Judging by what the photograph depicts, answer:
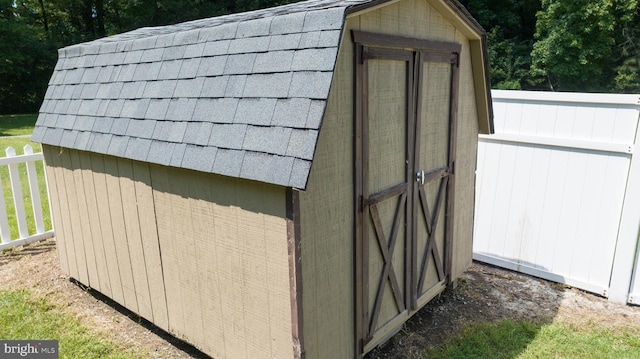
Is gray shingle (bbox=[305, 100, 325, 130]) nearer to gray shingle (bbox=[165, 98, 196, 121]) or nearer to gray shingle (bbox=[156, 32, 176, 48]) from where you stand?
gray shingle (bbox=[165, 98, 196, 121])

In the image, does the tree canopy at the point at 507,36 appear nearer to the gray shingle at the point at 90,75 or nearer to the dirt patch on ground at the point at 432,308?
the dirt patch on ground at the point at 432,308

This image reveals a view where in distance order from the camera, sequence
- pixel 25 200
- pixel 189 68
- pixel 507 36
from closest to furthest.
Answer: pixel 189 68 < pixel 25 200 < pixel 507 36

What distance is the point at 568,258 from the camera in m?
4.71

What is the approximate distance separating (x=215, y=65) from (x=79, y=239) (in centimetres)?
260

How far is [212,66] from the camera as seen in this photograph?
9.26 feet

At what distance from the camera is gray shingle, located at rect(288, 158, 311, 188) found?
213cm

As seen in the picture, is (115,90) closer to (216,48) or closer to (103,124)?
(103,124)

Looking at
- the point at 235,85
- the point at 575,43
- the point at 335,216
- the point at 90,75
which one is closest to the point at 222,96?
the point at 235,85

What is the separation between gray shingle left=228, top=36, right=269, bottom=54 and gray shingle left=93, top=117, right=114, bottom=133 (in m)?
1.34

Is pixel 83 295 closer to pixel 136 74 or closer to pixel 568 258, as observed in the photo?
pixel 136 74

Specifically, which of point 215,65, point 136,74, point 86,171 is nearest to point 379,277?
point 215,65

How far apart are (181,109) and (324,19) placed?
119cm

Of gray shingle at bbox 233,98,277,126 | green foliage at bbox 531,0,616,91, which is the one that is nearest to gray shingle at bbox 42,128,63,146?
gray shingle at bbox 233,98,277,126

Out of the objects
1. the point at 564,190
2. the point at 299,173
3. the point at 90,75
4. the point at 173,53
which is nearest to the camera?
the point at 299,173
